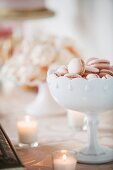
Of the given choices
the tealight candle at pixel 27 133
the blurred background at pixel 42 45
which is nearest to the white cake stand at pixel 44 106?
the blurred background at pixel 42 45

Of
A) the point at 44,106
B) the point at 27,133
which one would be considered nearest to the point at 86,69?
the point at 27,133

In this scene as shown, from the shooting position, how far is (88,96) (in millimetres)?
1307

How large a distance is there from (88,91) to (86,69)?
81 mm

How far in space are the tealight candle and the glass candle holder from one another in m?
0.28

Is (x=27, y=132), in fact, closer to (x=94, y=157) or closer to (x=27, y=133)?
(x=27, y=133)

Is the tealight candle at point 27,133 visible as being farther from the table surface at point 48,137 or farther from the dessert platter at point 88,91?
the dessert platter at point 88,91

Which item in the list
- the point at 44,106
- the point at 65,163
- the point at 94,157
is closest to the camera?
the point at 65,163

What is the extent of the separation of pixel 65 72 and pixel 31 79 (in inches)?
22.0

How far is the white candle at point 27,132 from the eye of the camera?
62.1 inches

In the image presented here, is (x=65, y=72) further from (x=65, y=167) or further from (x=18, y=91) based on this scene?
(x=18, y=91)

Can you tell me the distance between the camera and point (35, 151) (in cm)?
148

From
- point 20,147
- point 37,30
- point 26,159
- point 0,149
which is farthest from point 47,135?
point 37,30

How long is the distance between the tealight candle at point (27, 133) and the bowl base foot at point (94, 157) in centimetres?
21

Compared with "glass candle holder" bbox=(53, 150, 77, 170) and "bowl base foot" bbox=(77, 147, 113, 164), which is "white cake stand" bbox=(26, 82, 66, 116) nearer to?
"bowl base foot" bbox=(77, 147, 113, 164)
